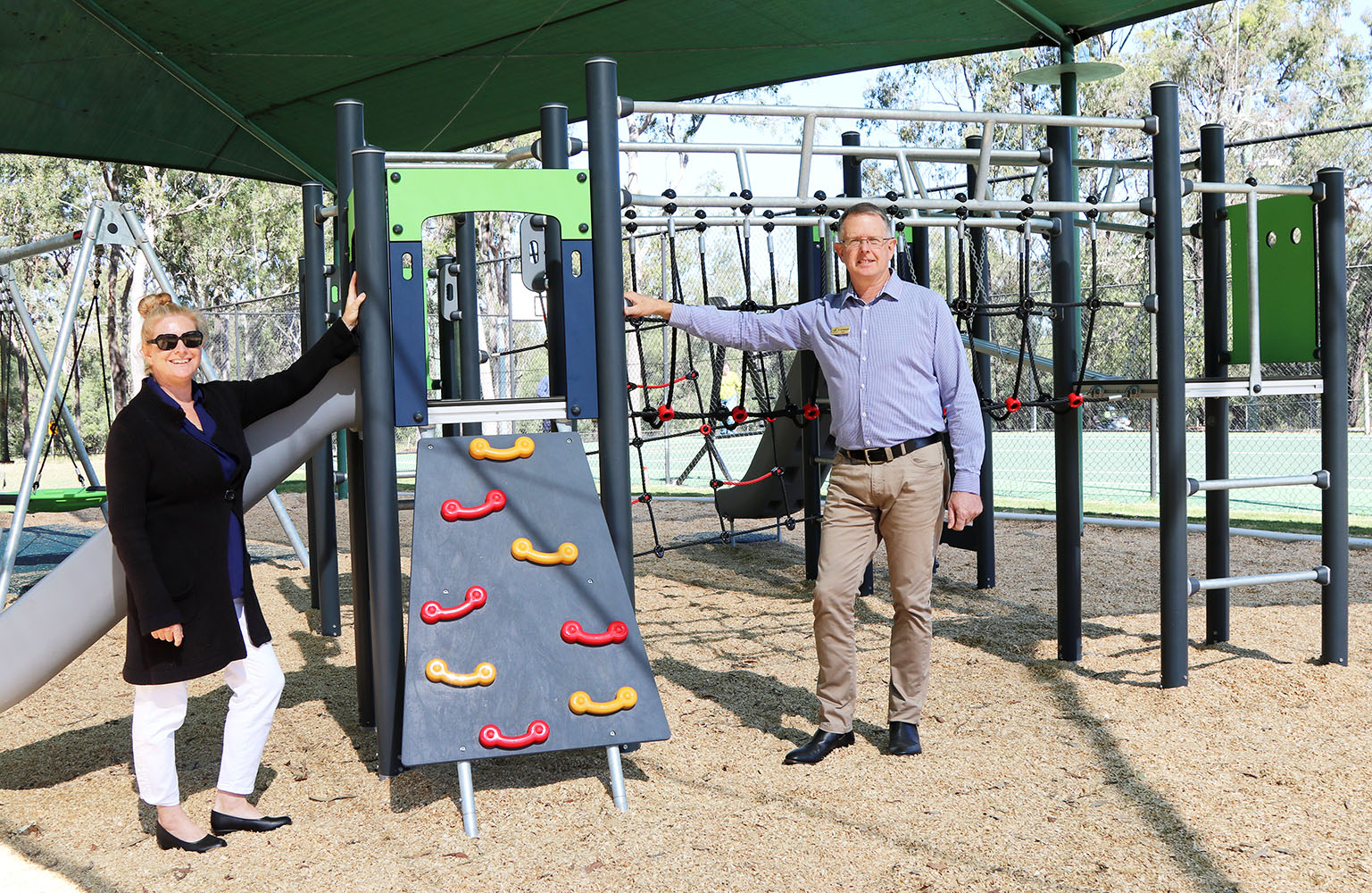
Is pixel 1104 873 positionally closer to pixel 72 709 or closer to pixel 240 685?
pixel 240 685

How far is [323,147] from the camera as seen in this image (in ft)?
33.9

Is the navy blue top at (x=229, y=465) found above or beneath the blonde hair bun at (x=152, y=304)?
beneath

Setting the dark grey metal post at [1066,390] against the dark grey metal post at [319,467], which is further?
the dark grey metal post at [319,467]

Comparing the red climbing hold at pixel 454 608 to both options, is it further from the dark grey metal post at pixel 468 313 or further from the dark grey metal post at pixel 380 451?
the dark grey metal post at pixel 468 313

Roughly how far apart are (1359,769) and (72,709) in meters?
4.46

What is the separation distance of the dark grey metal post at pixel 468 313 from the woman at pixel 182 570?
5.09 feet

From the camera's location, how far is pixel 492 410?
359 centimetres

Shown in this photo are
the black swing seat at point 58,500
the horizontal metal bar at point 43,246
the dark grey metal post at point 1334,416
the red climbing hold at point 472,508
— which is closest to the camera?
the red climbing hold at point 472,508

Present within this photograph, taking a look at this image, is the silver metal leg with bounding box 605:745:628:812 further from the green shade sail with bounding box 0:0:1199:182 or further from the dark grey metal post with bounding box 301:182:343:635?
the green shade sail with bounding box 0:0:1199:182

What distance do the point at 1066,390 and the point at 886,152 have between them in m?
1.22

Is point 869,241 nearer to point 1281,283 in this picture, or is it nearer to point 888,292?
point 888,292

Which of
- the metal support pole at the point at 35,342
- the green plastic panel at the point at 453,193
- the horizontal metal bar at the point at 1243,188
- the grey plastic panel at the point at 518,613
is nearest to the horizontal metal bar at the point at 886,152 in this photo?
the horizontal metal bar at the point at 1243,188

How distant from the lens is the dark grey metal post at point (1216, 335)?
15.9ft

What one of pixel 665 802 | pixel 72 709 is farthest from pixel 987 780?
pixel 72 709
